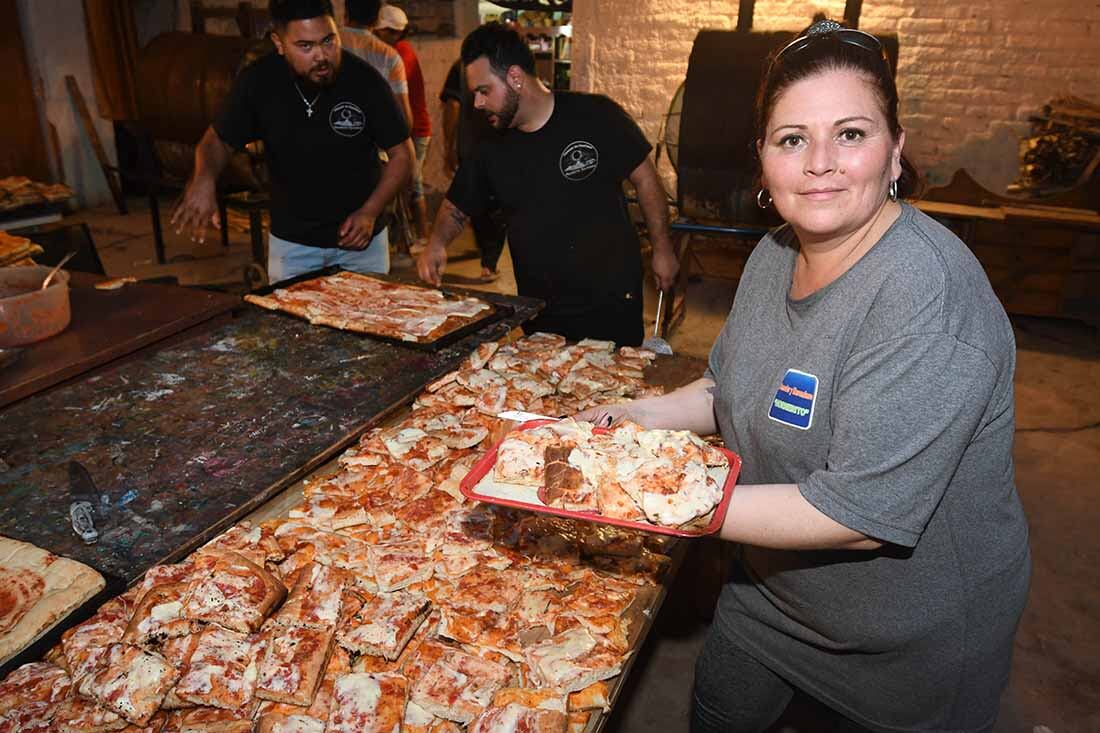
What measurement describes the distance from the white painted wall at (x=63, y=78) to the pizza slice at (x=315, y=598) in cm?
1059

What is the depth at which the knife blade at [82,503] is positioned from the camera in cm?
183

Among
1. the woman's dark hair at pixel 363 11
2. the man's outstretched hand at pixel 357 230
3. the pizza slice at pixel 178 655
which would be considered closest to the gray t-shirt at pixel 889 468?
the pizza slice at pixel 178 655

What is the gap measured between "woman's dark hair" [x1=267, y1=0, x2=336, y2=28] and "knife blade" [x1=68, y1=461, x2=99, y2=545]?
2715 mm

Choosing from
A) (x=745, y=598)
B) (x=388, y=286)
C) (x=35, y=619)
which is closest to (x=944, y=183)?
(x=388, y=286)

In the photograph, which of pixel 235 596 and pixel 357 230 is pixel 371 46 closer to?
pixel 357 230

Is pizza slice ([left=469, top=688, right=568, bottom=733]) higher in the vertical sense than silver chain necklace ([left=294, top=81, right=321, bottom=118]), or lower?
lower

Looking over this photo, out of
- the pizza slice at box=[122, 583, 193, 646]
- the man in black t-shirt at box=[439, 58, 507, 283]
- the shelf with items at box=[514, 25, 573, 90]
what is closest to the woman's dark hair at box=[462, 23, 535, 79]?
the man in black t-shirt at box=[439, 58, 507, 283]

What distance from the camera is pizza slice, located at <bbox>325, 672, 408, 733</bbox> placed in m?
1.42

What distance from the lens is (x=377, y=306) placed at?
332 centimetres

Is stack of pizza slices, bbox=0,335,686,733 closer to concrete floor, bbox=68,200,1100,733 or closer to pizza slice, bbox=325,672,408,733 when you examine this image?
pizza slice, bbox=325,672,408,733

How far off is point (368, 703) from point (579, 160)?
2677 mm

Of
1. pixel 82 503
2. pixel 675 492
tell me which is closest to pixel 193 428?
pixel 82 503

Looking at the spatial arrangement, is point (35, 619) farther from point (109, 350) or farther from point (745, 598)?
point (745, 598)

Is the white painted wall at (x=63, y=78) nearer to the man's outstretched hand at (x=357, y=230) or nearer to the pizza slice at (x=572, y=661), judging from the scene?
the man's outstretched hand at (x=357, y=230)
